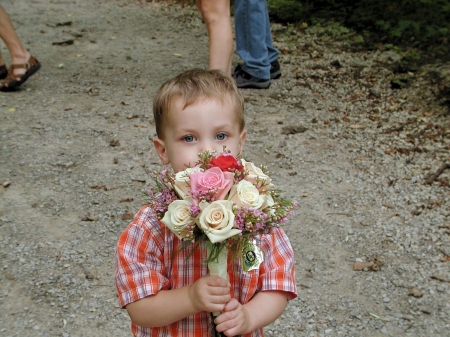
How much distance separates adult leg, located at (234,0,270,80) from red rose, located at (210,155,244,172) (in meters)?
4.40

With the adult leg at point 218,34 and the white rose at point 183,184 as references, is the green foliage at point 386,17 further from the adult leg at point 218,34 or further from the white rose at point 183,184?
the white rose at point 183,184

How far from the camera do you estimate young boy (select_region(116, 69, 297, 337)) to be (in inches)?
73.1

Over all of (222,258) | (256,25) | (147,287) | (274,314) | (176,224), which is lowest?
(256,25)

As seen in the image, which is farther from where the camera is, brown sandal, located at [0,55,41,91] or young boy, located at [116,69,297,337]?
brown sandal, located at [0,55,41,91]

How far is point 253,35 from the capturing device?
5.91 meters

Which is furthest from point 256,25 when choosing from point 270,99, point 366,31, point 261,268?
point 261,268

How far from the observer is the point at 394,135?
17.2 feet

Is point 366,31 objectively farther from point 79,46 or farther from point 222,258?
point 222,258

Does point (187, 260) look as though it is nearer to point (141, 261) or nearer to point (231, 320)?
point (141, 261)

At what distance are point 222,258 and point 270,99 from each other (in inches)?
171

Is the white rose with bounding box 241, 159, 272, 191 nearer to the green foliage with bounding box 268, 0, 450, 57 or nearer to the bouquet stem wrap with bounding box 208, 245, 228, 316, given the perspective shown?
the bouquet stem wrap with bounding box 208, 245, 228, 316

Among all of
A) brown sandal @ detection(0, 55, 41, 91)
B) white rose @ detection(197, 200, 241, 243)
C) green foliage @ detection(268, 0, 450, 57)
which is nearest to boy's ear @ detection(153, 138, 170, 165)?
white rose @ detection(197, 200, 241, 243)

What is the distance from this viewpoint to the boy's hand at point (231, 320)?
1.75m

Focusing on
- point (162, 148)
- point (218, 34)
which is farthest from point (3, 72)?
point (162, 148)
